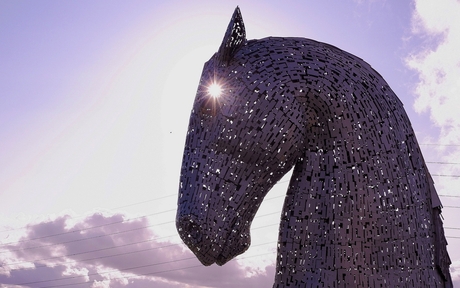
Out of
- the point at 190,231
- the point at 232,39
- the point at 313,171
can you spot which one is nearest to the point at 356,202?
the point at 313,171

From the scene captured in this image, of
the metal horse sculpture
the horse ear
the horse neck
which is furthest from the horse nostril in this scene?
the horse ear

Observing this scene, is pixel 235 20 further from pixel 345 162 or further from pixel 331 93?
pixel 345 162

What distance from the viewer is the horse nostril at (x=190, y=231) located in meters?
2.64

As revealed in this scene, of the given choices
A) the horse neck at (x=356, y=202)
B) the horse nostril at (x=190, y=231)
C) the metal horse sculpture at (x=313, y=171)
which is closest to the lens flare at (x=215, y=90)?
the metal horse sculpture at (x=313, y=171)

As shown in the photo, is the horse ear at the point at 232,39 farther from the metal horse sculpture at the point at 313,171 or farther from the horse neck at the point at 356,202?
the horse neck at the point at 356,202

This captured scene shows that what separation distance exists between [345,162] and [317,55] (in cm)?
59

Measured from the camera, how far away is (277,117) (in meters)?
2.66

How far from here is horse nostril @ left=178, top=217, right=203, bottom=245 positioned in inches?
104

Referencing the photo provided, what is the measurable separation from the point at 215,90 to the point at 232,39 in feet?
0.96

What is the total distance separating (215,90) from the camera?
2.86m

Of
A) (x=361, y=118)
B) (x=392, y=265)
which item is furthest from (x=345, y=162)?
(x=392, y=265)

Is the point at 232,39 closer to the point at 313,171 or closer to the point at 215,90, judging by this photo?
the point at 215,90

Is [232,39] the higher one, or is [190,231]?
[232,39]

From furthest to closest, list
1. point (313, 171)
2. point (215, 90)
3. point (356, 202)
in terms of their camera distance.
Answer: point (215, 90) → point (313, 171) → point (356, 202)
